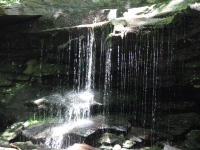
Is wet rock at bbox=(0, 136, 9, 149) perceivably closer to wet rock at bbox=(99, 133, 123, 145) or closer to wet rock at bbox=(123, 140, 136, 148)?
wet rock at bbox=(99, 133, 123, 145)

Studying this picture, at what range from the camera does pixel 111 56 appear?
319 inches

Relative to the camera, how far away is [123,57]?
7.84 metres

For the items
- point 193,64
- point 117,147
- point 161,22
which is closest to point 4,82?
point 117,147

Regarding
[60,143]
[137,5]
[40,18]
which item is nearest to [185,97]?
[60,143]

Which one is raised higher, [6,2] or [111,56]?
[6,2]

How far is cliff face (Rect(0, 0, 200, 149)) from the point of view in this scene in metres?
6.82

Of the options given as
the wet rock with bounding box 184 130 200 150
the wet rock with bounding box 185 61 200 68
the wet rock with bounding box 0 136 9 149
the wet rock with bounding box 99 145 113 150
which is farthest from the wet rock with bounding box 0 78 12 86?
the wet rock with bounding box 184 130 200 150

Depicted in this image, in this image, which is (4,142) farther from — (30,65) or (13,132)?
(30,65)

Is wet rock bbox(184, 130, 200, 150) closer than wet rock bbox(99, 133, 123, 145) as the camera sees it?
Yes

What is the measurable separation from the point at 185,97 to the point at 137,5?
5091mm

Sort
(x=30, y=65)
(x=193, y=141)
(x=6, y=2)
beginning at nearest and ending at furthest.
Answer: (x=193, y=141) < (x=6, y=2) < (x=30, y=65)

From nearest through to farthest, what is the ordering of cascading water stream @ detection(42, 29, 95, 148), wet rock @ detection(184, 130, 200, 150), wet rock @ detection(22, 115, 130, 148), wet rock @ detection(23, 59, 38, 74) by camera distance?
wet rock @ detection(184, 130, 200, 150) → wet rock @ detection(22, 115, 130, 148) → cascading water stream @ detection(42, 29, 95, 148) → wet rock @ detection(23, 59, 38, 74)

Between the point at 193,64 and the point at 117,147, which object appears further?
the point at 193,64

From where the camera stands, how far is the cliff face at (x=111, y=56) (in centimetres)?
682
